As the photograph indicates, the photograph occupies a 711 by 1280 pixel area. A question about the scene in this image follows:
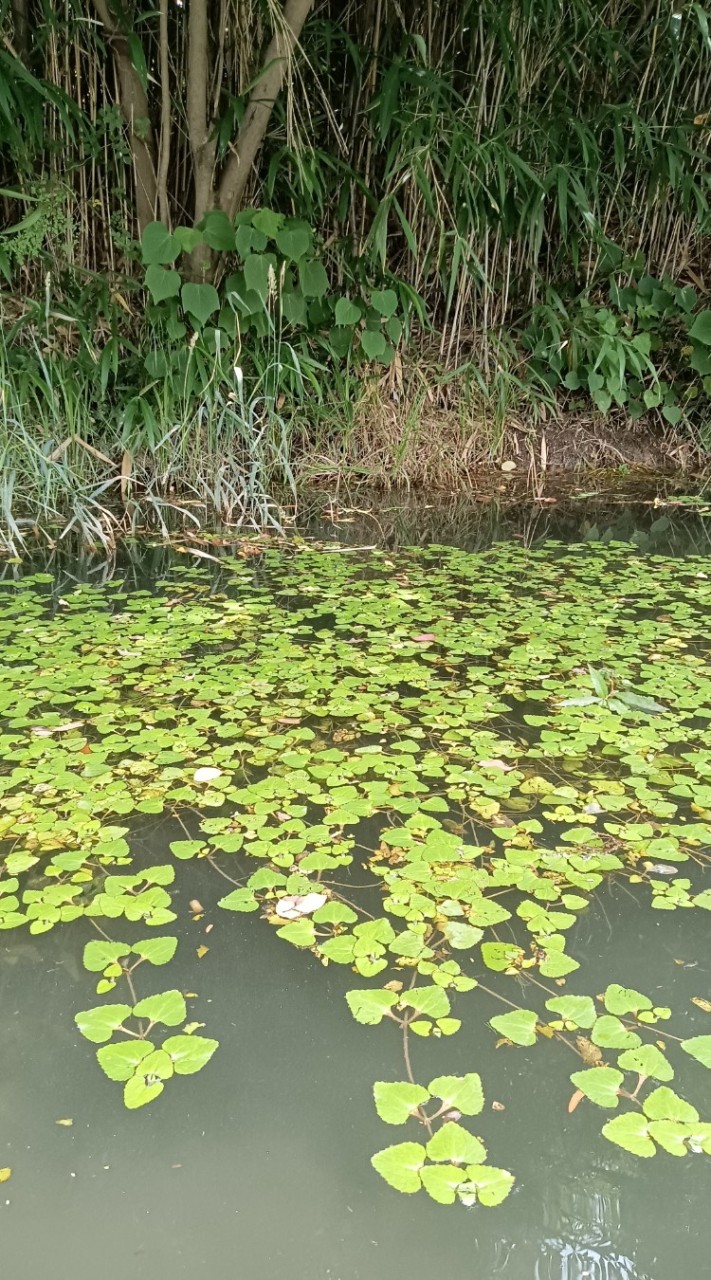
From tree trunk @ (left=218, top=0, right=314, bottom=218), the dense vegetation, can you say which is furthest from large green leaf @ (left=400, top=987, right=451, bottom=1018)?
tree trunk @ (left=218, top=0, right=314, bottom=218)

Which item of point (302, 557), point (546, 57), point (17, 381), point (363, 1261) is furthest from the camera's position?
point (546, 57)

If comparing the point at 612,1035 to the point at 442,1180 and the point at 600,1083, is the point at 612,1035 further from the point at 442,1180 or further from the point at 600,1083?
the point at 442,1180

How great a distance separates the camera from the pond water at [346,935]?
29.1 inches

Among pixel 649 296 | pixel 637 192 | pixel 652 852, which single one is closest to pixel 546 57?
pixel 637 192

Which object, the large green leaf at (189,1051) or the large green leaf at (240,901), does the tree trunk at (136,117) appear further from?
the large green leaf at (189,1051)

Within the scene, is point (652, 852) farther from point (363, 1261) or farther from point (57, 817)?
point (57, 817)

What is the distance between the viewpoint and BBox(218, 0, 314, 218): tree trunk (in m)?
3.05

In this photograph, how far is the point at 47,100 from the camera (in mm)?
3377

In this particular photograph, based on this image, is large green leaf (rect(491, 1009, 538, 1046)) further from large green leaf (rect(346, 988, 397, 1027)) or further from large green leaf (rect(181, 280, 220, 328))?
large green leaf (rect(181, 280, 220, 328))

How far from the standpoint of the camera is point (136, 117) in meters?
3.26

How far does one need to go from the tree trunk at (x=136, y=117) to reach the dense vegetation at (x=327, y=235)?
1 cm

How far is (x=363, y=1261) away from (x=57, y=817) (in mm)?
759

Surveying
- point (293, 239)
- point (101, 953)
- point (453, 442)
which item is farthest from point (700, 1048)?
point (453, 442)

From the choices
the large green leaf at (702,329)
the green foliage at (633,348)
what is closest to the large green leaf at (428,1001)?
the green foliage at (633,348)
